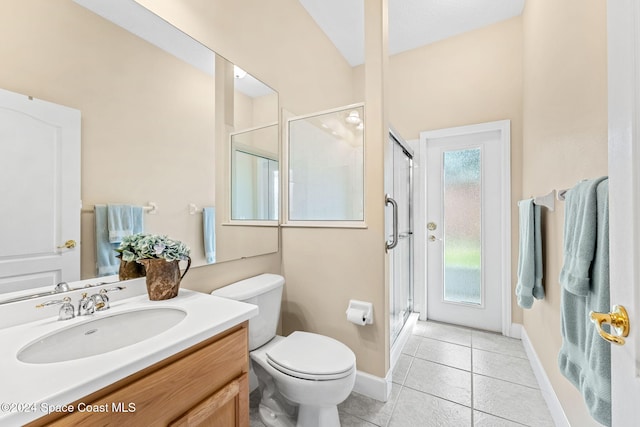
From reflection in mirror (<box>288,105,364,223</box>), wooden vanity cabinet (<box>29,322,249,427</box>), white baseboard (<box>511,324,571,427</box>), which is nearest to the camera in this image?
wooden vanity cabinet (<box>29,322,249,427</box>)

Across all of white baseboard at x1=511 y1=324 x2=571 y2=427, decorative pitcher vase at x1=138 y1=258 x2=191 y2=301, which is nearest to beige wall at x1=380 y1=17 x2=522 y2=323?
white baseboard at x1=511 y1=324 x2=571 y2=427

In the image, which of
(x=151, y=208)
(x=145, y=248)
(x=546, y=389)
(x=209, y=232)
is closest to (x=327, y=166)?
(x=209, y=232)

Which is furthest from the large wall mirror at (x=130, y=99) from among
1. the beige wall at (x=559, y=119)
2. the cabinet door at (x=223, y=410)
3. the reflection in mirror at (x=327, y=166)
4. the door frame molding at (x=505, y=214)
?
the door frame molding at (x=505, y=214)

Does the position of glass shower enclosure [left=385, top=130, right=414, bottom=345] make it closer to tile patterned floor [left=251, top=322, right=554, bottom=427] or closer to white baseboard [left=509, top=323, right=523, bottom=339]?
tile patterned floor [left=251, top=322, right=554, bottom=427]

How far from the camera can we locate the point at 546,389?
1.66 metres

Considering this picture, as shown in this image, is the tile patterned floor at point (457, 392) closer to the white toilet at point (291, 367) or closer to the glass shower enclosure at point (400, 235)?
the white toilet at point (291, 367)

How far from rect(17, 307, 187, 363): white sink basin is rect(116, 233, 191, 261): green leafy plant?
23 cm

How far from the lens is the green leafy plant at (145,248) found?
1.17 m

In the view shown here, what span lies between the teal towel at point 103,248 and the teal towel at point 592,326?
173cm

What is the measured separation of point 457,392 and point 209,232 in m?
1.89

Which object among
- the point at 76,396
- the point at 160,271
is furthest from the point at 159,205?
the point at 76,396

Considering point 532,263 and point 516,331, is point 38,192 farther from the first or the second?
point 516,331

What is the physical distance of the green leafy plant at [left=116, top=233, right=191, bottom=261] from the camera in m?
1.17


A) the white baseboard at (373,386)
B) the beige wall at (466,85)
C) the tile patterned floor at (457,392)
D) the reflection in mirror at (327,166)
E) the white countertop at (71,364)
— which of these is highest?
the beige wall at (466,85)
